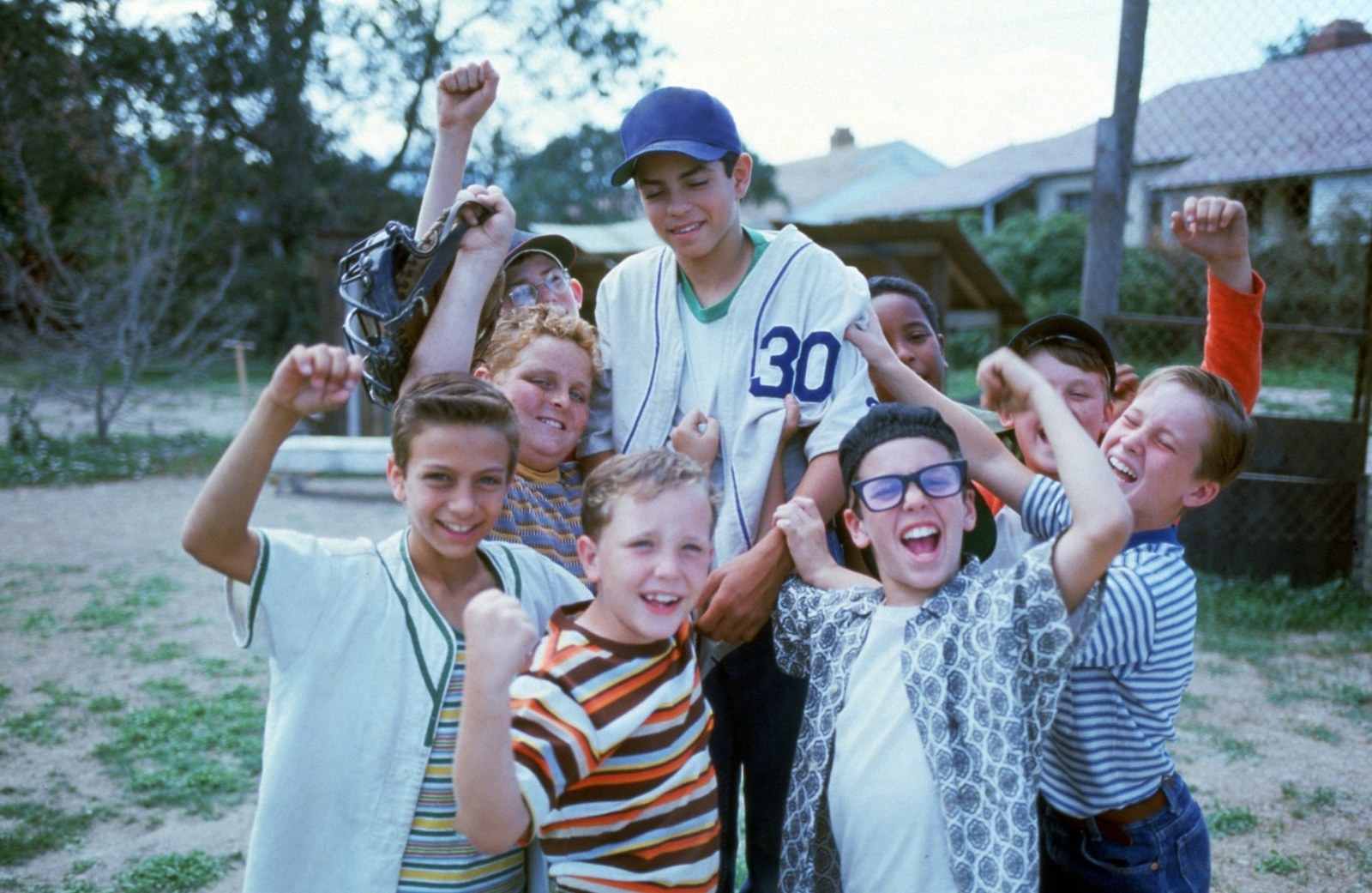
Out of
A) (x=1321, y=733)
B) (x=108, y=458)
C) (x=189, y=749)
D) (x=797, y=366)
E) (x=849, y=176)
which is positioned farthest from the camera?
(x=849, y=176)

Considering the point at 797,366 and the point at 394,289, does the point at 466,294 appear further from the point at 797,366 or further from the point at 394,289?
the point at 797,366

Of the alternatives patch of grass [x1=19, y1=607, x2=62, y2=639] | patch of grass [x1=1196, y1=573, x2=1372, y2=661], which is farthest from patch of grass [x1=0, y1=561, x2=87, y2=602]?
patch of grass [x1=1196, y1=573, x2=1372, y2=661]

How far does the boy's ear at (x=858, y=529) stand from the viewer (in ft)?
6.24

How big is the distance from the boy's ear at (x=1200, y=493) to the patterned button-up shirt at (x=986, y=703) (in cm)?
38

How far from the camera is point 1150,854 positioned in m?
1.93

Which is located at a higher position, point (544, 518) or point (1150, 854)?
point (544, 518)

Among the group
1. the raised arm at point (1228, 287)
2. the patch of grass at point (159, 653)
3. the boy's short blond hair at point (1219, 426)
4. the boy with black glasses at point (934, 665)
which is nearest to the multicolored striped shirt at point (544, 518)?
the boy with black glasses at point (934, 665)

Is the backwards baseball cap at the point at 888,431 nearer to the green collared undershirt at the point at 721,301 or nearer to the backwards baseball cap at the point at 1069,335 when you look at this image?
the green collared undershirt at the point at 721,301

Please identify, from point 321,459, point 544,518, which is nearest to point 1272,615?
point 544,518

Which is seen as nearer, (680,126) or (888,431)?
(888,431)

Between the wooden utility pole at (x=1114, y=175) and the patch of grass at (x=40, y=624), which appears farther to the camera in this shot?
the patch of grass at (x=40, y=624)

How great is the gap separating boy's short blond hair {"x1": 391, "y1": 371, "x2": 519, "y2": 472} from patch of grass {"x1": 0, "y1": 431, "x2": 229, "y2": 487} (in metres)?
9.97

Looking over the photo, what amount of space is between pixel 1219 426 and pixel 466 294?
143cm

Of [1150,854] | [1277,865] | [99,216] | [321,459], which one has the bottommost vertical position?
[1277,865]
